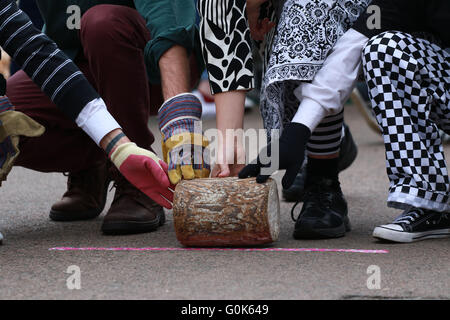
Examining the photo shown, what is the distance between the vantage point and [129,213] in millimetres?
2256

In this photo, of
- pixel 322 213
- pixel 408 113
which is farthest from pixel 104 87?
pixel 408 113

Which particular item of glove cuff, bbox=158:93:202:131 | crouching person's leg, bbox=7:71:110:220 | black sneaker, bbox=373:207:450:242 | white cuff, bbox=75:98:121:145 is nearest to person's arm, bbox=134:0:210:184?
glove cuff, bbox=158:93:202:131

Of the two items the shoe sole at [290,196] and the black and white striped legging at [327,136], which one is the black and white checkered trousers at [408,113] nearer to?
the black and white striped legging at [327,136]

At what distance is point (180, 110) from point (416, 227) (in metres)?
0.74

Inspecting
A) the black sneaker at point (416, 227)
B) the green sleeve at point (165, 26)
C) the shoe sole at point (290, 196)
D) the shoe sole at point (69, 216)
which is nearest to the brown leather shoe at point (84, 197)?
the shoe sole at point (69, 216)

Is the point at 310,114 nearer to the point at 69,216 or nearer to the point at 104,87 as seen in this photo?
the point at 104,87

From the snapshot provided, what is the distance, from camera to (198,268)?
1.73m

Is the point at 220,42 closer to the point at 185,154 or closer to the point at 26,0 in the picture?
the point at 185,154

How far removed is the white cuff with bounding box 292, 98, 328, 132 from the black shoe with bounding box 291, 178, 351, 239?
0.94ft

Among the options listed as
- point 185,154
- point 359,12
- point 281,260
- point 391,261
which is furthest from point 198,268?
point 359,12

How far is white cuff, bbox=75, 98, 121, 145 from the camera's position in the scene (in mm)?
1992

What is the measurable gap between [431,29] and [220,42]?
0.61m

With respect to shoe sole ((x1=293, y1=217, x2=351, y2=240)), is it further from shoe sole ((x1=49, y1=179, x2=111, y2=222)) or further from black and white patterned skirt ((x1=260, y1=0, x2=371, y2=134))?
shoe sole ((x1=49, y1=179, x2=111, y2=222))

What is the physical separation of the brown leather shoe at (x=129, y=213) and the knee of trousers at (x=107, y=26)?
43 cm
